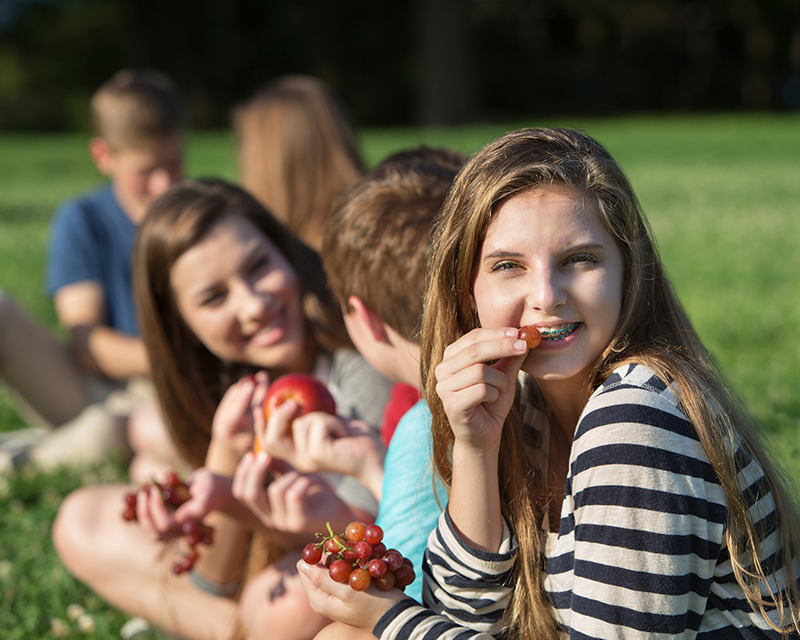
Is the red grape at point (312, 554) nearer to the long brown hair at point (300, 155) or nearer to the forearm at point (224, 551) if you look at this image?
the forearm at point (224, 551)

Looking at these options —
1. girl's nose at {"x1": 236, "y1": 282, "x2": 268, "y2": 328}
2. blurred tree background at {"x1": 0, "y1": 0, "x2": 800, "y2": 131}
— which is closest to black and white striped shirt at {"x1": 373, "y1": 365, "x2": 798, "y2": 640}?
girl's nose at {"x1": 236, "y1": 282, "x2": 268, "y2": 328}

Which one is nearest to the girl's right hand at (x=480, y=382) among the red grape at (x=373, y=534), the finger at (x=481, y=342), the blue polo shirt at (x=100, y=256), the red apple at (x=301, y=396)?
the finger at (x=481, y=342)

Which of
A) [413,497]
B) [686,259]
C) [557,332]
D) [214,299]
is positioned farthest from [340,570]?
[686,259]

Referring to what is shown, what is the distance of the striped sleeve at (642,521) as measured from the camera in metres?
1.39

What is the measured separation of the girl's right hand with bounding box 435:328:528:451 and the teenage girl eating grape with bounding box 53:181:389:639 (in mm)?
846

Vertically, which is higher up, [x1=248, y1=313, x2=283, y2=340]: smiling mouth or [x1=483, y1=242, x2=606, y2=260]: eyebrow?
[x1=483, y1=242, x2=606, y2=260]: eyebrow

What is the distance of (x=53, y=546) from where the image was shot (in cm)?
323

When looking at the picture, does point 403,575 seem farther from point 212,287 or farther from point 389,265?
point 212,287

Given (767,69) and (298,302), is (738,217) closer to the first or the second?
(298,302)

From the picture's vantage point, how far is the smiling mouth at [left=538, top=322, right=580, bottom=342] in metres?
1.53

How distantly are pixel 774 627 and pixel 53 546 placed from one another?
2.61 meters

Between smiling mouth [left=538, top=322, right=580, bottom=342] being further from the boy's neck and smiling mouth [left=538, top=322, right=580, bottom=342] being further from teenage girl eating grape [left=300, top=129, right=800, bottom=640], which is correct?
the boy's neck

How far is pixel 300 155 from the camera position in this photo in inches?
171

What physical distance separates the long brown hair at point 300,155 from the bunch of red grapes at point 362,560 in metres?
2.72
